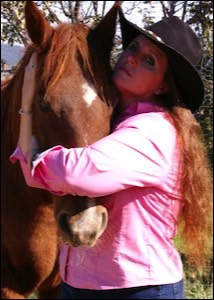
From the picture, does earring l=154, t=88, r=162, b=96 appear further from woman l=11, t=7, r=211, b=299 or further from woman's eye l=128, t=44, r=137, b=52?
woman's eye l=128, t=44, r=137, b=52

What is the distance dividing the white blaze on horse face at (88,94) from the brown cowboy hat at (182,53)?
322mm

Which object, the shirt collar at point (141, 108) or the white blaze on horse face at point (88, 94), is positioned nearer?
the shirt collar at point (141, 108)

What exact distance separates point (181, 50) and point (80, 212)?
765mm

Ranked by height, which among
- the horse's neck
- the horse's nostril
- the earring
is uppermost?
the earring

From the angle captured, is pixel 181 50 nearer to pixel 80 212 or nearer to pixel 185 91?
pixel 185 91

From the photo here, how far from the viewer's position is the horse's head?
2346mm

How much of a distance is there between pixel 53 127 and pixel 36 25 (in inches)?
20.8

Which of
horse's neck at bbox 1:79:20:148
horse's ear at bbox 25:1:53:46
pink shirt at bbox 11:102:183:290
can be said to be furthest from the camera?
horse's neck at bbox 1:79:20:148

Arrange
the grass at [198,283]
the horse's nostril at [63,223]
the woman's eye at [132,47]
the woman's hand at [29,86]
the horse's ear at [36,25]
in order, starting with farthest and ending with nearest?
1. the grass at [198,283]
2. the woman's hand at [29,86]
3. the horse's ear at [36,25]
4. the woman's eye at [132,47]
5. the horse's nostril at [63,223]

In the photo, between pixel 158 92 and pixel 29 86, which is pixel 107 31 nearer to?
pixel 29 86

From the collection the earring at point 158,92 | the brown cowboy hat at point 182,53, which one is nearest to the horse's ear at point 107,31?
the brown cowboy hat at point 182,53

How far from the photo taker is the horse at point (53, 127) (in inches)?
83.9

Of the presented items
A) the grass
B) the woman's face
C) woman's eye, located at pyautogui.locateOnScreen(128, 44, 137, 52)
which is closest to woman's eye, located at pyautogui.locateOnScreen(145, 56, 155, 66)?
the woman's face

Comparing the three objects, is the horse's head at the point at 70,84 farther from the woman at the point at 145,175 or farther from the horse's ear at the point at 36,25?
the woman at the point at 145,175
